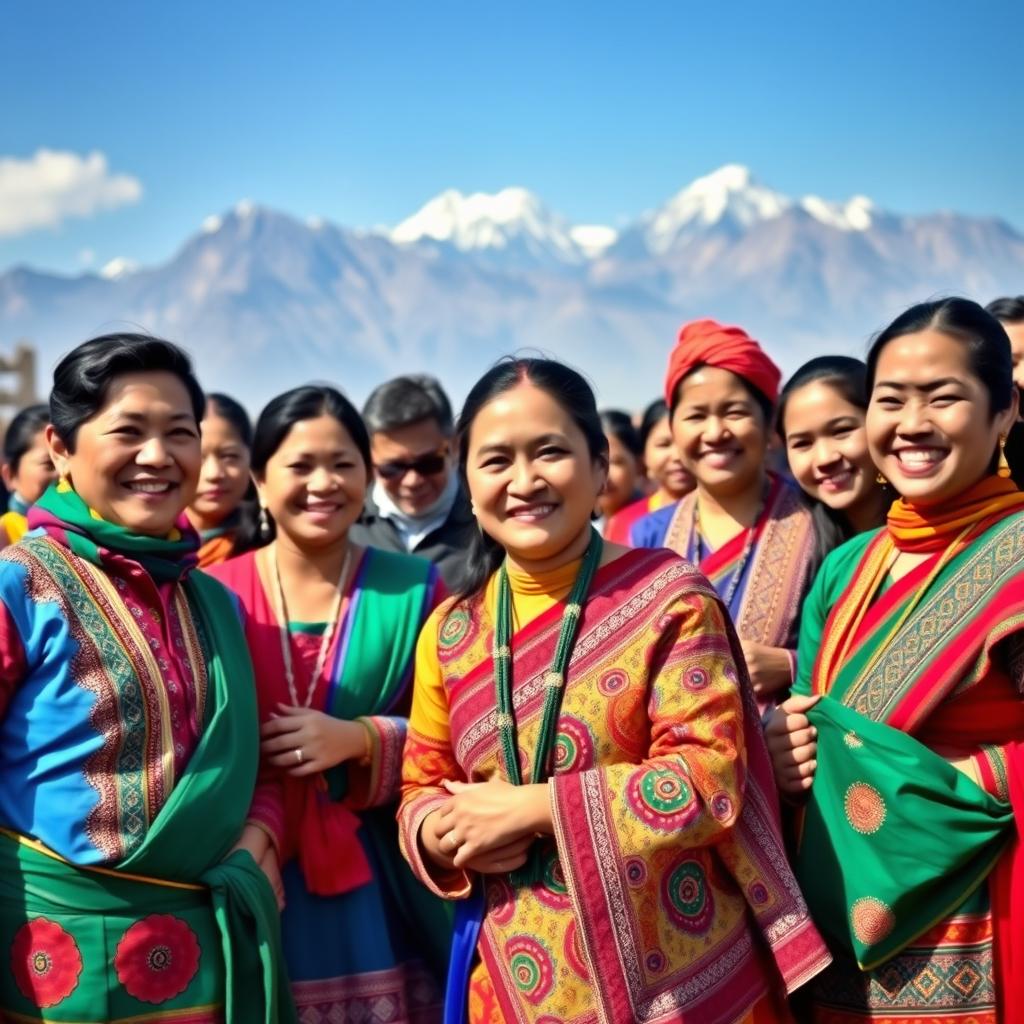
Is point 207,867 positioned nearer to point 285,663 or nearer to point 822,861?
point 285,663

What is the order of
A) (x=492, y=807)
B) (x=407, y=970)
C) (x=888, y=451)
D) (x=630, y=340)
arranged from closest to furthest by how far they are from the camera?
(x=492, y=807) < (x=888, y=451) < (x=407, y=970) < (x=630, y=340)

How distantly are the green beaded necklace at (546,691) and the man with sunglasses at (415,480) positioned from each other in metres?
1.68

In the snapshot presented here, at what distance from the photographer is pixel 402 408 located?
4.23 meters

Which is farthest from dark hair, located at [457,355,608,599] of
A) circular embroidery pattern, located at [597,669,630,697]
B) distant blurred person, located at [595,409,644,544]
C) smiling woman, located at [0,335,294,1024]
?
distant blurred person, located at [595,409,644,544]

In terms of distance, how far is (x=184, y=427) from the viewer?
2717 millimetres

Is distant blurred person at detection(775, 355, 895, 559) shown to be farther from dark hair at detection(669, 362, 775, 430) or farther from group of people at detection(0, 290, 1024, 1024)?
group of people at detection(0, 290, 1024, 1024)

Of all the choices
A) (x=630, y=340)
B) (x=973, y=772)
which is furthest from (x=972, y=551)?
(x=630, y=340)

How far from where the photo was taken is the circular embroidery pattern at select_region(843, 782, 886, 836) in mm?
2469

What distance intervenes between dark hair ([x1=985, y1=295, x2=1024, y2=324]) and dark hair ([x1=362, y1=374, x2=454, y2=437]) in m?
1.97

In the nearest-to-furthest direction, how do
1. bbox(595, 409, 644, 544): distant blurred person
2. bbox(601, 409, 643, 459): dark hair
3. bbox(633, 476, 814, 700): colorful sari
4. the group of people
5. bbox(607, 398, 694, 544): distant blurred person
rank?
the group of people
bbox(633, 476, 814, 700): colorful sari
bbox(607, 398, 694, 544): distant blurred person
bbox(595, 409, 644, 544): distant blurred person
bbox(601, 409, 643, 459): dark hair

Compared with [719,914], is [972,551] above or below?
above

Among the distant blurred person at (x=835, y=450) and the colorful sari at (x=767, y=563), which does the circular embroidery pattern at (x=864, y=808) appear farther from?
the distant blurred person at (x=835, y=450)

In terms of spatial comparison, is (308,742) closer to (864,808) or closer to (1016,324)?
(864,808)

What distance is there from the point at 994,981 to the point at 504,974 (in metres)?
1.04
